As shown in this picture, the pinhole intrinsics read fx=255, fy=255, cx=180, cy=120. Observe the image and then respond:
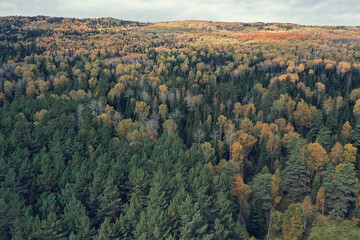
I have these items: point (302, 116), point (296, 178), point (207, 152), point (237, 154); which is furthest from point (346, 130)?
point (207, 152)

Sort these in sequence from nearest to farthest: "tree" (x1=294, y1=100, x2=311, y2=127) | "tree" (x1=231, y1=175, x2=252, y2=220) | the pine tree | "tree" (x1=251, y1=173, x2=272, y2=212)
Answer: the pine tree
"tree" (x1=231, y1=175, x2=252, y2=220)
"tree" (x1=251, y1=173, x2=272, y2=212)
"tree" (x1=294, y1=100, x2=311, y2=127)

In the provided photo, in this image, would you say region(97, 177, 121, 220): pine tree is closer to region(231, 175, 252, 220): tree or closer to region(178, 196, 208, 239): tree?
region(178, 196, 208, 239): tree

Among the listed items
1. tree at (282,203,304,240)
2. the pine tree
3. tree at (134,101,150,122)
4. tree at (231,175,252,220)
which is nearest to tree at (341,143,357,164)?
tree at (282,203,304,240)

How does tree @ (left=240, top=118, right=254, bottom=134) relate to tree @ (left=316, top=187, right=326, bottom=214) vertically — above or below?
above

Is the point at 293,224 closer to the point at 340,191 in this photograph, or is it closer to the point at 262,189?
the point at 262,189

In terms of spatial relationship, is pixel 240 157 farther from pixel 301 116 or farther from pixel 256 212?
pixel 301 116

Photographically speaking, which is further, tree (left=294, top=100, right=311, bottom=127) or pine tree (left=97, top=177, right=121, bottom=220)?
tree (left=294, top=100, right=311, bottom=127)

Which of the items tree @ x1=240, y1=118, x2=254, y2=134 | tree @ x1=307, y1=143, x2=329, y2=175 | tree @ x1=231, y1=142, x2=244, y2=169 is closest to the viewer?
tree @ x1=307, y1=143, x2=329, y2=175

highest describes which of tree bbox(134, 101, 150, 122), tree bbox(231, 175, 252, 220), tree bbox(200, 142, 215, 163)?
tree bbox(134, 101, 150, 122)

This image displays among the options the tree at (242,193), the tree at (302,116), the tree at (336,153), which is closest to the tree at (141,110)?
the tree at (242,193)
